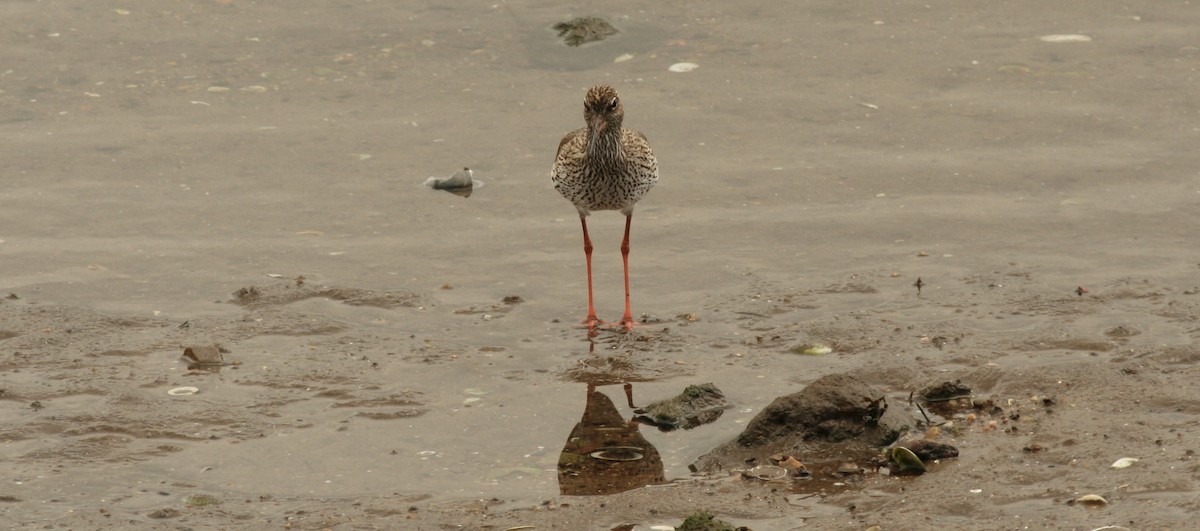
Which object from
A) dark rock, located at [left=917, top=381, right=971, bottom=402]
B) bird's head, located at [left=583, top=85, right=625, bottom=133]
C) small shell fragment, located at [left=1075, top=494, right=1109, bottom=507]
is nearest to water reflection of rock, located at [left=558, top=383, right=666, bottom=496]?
dark rock, located at [left=917, top=381, right=971, bottom=402]

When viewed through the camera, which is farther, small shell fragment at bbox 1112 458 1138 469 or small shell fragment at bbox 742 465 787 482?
small shell fragment at bbox 742 465 787 482

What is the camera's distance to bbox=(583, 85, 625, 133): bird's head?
9828 millimetres

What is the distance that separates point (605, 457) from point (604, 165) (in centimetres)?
288

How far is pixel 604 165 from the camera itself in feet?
32.5

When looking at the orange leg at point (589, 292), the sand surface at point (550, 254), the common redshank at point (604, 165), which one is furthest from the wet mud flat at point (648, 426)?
the common redshank at point (604, 165)

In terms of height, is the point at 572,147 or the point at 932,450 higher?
the point at 572,147

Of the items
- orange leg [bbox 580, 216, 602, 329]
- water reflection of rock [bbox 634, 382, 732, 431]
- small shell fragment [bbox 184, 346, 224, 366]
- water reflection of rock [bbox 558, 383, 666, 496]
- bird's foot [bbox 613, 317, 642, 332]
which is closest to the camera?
water reflection of rock [bbox 558, 383, 666, 496]

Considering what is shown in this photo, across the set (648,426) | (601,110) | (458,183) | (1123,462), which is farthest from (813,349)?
(458,183)

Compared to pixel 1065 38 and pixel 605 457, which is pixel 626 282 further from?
pixel 1065 38

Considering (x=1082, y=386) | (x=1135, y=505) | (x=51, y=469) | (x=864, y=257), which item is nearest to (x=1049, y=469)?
(x=1135, y=505)

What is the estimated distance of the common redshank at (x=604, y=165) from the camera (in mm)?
9859

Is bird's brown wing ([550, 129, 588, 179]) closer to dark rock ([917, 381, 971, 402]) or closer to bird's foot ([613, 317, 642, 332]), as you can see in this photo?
bird's foot ([613, 317, 642, 332])

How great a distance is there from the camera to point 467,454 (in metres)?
7.57

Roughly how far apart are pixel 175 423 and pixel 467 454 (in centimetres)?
158
